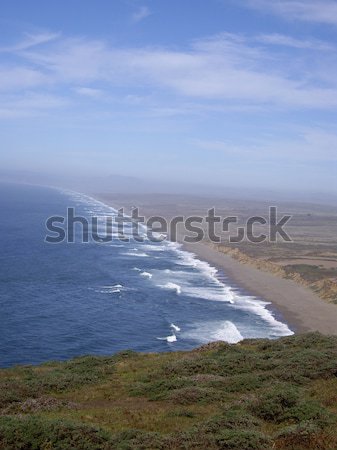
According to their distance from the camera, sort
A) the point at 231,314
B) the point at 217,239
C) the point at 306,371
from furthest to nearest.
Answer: the point at 217,239 < the point at 231,314 < the point at 306,371

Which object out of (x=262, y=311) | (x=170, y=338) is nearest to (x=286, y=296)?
(x=262, y=311)

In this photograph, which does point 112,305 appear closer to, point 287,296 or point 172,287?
point 172,287

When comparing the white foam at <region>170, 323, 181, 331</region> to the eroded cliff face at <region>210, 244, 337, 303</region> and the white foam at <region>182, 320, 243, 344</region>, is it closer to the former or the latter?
the white foam at <region>182, 320, 243, 344</region>

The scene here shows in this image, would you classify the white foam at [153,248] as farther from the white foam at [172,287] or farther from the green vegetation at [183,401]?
the green vegetation at [183,401]

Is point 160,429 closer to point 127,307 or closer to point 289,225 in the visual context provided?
point 127,307

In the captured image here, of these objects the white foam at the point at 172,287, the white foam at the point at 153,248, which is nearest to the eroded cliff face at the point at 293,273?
the white foam at the point at 153,248

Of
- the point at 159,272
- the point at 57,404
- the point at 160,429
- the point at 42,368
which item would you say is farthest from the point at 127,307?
the point at 160,429
